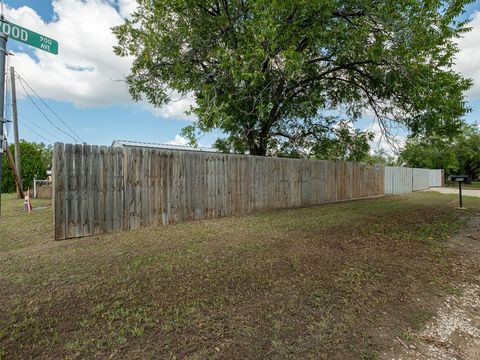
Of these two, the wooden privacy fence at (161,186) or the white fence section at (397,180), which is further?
the white fence section at (397,180)

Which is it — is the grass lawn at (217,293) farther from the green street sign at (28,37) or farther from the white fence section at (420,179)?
the white fence section at (420,179)

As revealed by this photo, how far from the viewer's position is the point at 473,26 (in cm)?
580

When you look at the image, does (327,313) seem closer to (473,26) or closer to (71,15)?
(473,26)

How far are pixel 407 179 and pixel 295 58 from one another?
15.8 m

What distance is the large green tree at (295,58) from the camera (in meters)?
4.93

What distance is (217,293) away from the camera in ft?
9.16

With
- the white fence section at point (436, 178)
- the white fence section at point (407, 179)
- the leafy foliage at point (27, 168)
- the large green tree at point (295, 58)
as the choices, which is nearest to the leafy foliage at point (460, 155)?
the white fence section at point (436, 178)

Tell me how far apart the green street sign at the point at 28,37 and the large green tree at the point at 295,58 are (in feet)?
8.77

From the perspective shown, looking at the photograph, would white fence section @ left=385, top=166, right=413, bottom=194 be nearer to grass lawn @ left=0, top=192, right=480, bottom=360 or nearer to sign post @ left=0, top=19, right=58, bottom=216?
grass lawn @ left=0, top=192, right=480, bottom=360

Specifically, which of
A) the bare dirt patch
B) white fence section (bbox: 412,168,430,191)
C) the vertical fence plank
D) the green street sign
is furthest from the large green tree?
white fence section (bbox: 412,168,430,191)

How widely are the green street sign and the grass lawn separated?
2.24 metres

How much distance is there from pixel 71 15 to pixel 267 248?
666 centimetres

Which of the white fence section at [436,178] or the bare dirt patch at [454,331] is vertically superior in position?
the white fence section at [436,178]

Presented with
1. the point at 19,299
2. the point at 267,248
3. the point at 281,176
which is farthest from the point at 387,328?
the point at 281,176
